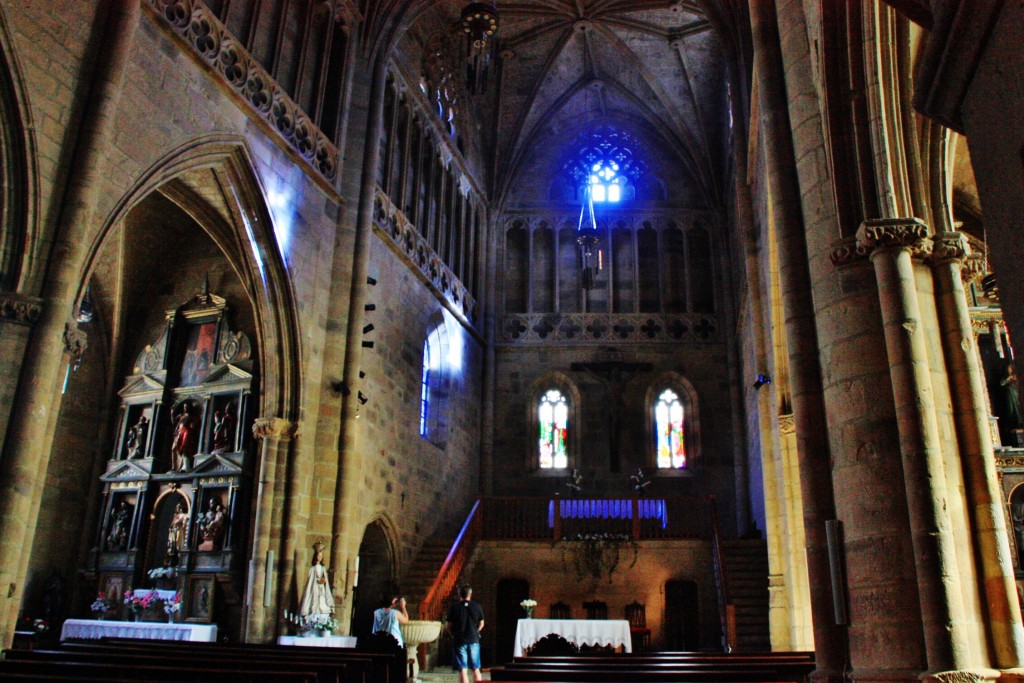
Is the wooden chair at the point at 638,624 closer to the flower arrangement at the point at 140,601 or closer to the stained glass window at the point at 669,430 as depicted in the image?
the stained glass window at the point at 669,430

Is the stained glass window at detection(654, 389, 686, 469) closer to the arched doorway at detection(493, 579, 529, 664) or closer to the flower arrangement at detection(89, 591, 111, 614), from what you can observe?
the arched doorway at detection(493, 579, 529, 664)

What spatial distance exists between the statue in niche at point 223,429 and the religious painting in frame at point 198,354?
33.3 inches

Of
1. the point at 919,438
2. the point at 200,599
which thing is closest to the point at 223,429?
the point at 200,599

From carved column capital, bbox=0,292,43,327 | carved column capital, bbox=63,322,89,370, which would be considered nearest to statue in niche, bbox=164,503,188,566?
carved column capital, bbox=63,322,89,370

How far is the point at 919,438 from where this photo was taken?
235 inches

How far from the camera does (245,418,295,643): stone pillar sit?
40.4 ft

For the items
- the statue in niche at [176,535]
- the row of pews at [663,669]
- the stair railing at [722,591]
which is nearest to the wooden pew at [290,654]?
the row of pews at [663,669]

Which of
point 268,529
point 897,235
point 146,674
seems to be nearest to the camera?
point 146,674

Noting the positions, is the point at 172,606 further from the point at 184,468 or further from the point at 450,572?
the point at 450,572

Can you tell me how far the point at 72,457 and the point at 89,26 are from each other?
8933 mm

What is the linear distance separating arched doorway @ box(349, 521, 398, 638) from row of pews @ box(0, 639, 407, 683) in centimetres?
793

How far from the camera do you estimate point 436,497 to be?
19.1 metres

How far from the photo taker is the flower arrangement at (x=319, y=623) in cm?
1241

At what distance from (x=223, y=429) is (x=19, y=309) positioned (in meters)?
6.13
